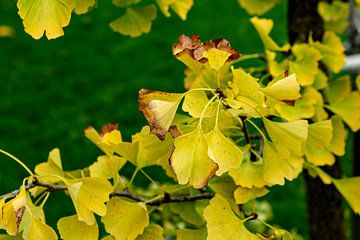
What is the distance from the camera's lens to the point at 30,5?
3.03ft

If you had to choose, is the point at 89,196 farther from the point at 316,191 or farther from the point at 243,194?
the point at 316,191

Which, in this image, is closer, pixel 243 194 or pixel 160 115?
pixel 160 115

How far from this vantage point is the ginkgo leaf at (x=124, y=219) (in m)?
1.03

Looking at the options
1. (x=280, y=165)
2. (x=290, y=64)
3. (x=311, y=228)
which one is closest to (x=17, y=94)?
(x=311, y=228)

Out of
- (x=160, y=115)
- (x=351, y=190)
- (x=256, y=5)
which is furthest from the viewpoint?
(x=256, y=5)

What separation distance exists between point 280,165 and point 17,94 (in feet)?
9.24

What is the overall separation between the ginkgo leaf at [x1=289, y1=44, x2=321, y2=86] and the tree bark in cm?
18

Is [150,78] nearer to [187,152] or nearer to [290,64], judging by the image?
[290,64]

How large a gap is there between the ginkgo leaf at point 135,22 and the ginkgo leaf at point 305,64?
283 millimetres

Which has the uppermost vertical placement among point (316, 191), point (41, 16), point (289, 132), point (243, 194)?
point (41, 16)

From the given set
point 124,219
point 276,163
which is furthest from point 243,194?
point 124,219

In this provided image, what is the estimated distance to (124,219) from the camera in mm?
1038

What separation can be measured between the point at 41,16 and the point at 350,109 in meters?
0.65

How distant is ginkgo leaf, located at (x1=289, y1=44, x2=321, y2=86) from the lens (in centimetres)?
129
